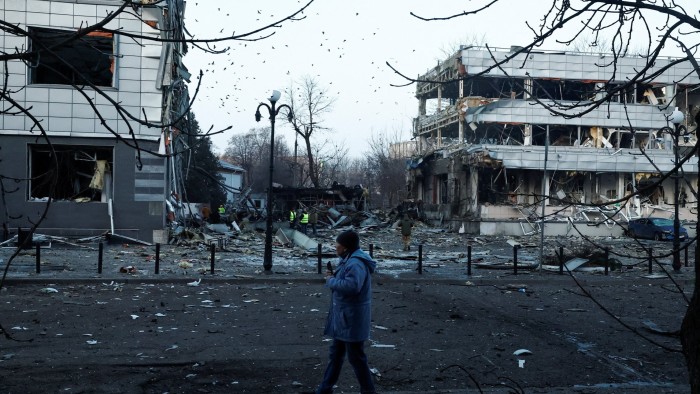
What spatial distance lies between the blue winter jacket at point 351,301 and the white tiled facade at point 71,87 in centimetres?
1825

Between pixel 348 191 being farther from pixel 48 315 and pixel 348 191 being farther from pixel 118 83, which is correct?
pixel 48 315

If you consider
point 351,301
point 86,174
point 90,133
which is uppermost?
point 90,133

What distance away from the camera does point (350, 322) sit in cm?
627

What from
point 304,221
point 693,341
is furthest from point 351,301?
point 304,221

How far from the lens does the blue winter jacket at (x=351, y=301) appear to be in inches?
246

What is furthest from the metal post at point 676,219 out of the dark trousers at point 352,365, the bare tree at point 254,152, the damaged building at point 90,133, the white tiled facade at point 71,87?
the bare tree at point 254,152

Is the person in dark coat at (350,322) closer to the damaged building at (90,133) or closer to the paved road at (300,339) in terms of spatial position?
the paved road at (300,339)

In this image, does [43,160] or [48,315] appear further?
[43,160]

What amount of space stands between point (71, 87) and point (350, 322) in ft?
66.2

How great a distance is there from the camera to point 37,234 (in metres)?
23.4

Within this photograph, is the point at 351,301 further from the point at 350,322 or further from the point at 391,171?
the point at 391,171

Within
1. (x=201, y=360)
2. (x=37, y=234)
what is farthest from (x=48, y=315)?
(x=37, y=234)

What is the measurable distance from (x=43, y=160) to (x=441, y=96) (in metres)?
40.7

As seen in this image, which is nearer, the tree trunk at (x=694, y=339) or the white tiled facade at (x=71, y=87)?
the tree trunk at (x=694, y=339)
